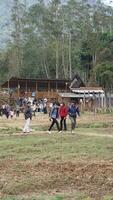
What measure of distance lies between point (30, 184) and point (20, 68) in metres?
84.0

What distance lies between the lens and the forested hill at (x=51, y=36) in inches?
3625

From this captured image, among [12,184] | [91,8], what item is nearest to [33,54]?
[91,8]

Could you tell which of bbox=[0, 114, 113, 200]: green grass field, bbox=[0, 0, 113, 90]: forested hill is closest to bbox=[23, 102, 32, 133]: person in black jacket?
bbox=[0, 114, 113, 200]: green grass field

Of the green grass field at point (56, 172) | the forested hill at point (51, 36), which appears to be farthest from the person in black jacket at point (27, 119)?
the forested hill at point (51, 36)

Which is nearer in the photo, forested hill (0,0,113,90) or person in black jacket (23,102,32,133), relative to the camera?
person in black jacket (23,102,32,133)

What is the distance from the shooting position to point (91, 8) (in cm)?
9788

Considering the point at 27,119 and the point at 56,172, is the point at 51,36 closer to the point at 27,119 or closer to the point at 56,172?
the point at 27,119

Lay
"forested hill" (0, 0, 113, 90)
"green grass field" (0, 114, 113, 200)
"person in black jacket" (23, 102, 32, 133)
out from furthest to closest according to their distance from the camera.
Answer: "forested hill" (0, 0, 113, 90)
"person in black jacket" (23, 102, 32, 133)
"green grass field" (0, 114, 113, 200)

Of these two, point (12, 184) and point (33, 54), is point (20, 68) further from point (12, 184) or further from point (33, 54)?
point (12, 184)

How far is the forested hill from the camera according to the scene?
302 ft

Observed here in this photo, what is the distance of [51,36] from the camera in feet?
310

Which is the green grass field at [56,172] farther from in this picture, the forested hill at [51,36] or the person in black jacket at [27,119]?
the forested hill at [51,36]

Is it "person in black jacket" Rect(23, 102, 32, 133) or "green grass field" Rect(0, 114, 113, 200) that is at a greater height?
"green grass field" Rect(0, 114, 113, 200)

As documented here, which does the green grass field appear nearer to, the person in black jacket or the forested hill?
the person in black jacket
